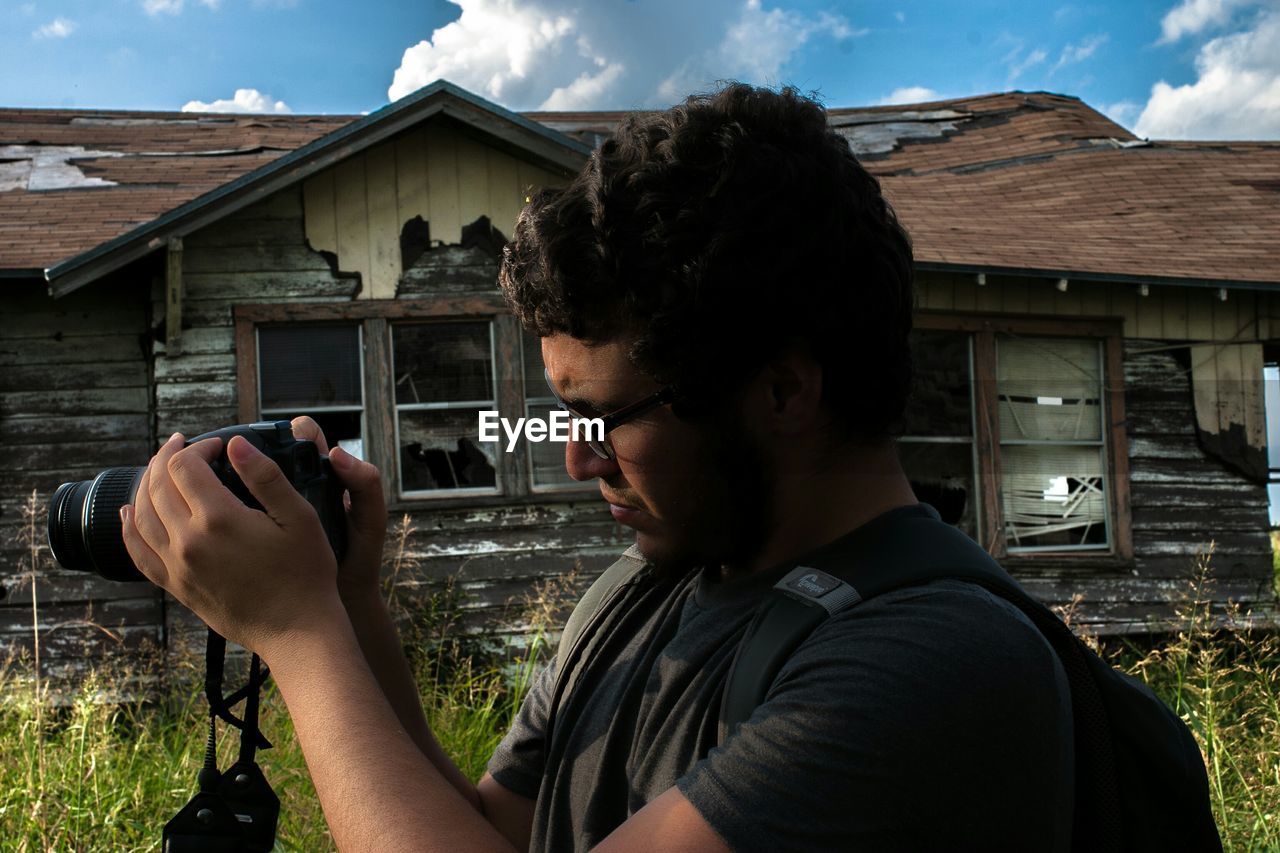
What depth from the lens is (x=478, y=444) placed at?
25.1 feet

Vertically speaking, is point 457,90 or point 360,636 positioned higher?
point 457,90

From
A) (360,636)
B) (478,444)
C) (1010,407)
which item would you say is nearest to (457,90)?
(478,444)

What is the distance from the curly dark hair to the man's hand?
363mm

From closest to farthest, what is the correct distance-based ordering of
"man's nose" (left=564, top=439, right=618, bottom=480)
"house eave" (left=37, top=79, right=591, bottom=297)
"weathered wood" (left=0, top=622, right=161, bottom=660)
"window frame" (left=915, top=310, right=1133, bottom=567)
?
"man's nose" (left=564, top=439, right=618, bottom=480) < "house eave" (left=37, top=79, right=591, bottom=297) < "weathered wood" (left=0, top=622, right=161, bottom=660) < "window frame" (left=915, top=310, right=1133, bottom=567)

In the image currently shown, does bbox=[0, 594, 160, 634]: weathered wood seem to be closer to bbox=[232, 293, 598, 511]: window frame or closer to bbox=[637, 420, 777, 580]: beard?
bbox=[232, 293, 598, 511]: window frame

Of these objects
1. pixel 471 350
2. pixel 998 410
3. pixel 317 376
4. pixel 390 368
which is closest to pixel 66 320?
pixel 317 376

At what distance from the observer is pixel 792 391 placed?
124cm

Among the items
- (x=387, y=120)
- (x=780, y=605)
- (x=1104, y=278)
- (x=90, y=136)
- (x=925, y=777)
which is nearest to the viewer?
(x=925, y=777)

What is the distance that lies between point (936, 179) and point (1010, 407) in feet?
10.9

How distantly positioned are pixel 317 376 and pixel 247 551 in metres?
6.56

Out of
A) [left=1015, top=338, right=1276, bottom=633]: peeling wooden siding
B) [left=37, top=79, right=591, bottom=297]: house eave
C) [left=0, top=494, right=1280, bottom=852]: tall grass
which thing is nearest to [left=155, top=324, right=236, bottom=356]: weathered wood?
[left=37, top=79, right=591, bottom=297]: house eave

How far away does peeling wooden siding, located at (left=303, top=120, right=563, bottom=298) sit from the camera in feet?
24.9

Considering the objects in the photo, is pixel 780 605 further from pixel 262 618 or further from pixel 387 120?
pixel 387 120

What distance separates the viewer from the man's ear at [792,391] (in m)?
1.24
